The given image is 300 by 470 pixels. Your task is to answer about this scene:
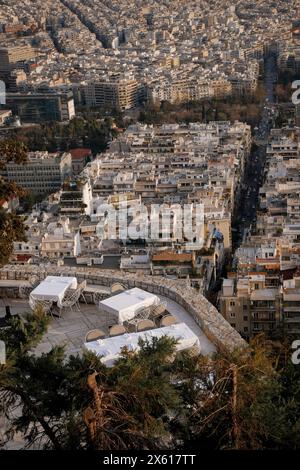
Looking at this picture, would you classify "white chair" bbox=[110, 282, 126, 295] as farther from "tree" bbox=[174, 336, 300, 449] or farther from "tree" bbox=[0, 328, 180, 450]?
"tree" bbox=[174, 336, 300, 449]

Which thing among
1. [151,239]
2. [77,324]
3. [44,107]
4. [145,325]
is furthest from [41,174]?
[145,325]

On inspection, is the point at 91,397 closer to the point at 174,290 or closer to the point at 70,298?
the point at 70,298

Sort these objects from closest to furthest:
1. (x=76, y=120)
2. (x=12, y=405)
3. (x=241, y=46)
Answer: (x=12, y=405) → (x=76, y=120) → (x=241, y=46)

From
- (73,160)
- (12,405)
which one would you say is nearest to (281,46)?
(73,160)

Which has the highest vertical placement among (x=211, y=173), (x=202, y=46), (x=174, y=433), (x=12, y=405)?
(x=174, y=433)

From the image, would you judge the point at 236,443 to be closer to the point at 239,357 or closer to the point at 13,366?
the point at 239,357

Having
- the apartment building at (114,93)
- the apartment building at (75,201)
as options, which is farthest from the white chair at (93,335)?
the apartment building at (114,93)

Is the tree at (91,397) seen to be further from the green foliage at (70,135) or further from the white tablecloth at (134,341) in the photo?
the green foliage at (70,135)
